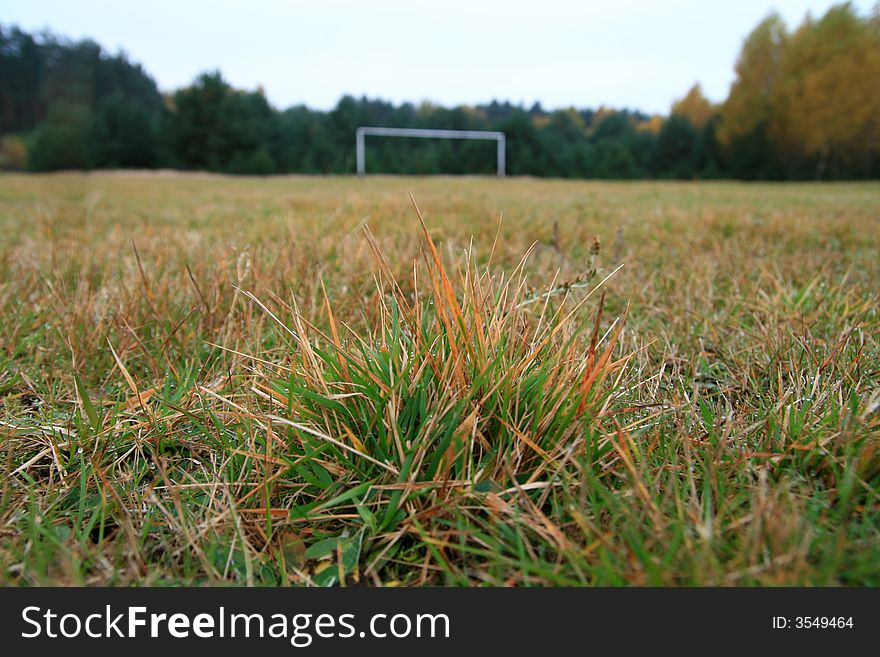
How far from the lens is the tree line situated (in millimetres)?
27250

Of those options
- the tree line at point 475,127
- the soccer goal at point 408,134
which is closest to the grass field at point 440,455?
the soccer goal at point 408,134

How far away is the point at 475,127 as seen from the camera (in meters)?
42.1

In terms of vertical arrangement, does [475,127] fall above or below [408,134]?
above

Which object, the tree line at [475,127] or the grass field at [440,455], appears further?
the tree line at [475,127]

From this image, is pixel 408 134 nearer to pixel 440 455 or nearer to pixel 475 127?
pixel 475 127

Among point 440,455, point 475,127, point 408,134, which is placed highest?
point 475,127

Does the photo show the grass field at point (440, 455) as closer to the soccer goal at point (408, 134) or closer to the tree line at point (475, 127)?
the soccer goal at point (408, 134)

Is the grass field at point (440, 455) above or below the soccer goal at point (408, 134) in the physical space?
below

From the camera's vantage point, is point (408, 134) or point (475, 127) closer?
point (408, 134)

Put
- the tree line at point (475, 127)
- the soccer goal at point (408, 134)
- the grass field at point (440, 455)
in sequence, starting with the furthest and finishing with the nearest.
→ 1. the tree line at point (475, 127)
2. the soccer goal at point (408, 134)
3. the grass field at point (440, 455)

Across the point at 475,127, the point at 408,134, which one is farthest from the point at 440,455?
the point at 475,127

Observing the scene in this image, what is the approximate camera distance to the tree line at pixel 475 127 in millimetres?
27250
